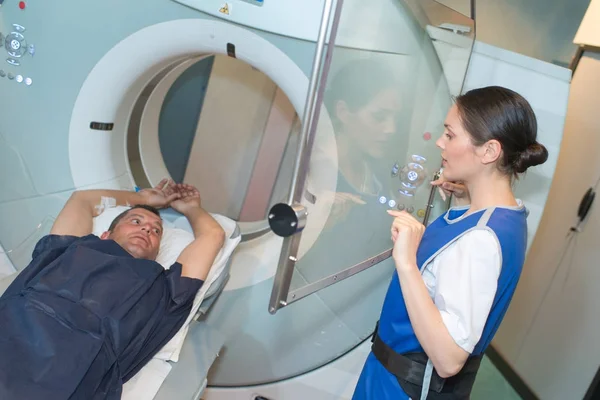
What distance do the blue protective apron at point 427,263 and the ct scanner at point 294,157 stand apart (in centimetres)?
22

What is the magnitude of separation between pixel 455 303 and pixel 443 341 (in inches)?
2.9

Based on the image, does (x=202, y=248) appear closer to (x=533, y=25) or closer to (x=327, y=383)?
(x=327, y=383)

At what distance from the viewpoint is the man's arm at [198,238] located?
1580mm

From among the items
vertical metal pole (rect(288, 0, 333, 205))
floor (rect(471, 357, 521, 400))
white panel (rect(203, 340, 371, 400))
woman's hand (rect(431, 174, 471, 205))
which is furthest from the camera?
floor (rect(471, 357, 521, 400))

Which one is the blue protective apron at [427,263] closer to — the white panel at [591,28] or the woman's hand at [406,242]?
the woman's hand at [406,242]

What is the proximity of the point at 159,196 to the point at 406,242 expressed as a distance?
124 cm

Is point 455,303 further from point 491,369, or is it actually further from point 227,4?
point 491,369

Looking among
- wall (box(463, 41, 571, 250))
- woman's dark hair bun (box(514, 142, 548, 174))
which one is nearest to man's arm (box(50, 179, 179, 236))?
wall (box(463, 41, 571, 250))

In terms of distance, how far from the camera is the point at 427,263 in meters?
1.01

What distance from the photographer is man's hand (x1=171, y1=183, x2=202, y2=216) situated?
74.9 inches

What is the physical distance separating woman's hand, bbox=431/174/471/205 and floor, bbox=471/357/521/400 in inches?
55.6

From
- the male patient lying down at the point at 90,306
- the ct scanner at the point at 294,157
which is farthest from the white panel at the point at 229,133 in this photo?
the male patient lying down at the point at 90,306

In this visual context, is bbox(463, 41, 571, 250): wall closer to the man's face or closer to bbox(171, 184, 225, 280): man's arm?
bbox(171, 184, 225, 280): man's arm

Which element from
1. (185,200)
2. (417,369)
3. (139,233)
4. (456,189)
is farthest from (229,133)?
(417,369)
